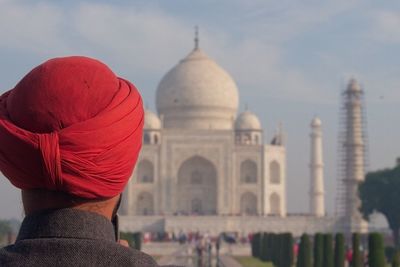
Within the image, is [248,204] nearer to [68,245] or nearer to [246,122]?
[246,122]

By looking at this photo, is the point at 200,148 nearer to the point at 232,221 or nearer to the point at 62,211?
the point at 232,221

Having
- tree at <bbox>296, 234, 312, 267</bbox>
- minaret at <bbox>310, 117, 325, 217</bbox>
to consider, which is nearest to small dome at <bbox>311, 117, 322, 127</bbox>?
minaret at <bbox>310, 117, 325, 217</bbox>

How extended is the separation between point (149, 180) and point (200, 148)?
2296 mm

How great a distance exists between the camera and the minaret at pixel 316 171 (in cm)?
3728

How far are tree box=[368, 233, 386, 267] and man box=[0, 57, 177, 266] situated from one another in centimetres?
1143

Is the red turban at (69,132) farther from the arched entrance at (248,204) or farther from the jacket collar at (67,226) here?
the arched entrance at (248,204)

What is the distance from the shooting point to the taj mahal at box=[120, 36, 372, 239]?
35.8 m

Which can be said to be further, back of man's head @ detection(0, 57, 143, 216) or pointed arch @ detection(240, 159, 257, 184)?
pointed arch @ detection(240, 159, 257, 184)

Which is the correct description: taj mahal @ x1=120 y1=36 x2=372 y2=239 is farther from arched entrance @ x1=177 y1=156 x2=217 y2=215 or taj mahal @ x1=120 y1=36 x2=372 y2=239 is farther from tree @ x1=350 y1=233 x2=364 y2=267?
tree @ x1=350 y1=233 x2=364 y2=267

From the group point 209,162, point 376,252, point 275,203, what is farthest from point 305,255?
point 275,203

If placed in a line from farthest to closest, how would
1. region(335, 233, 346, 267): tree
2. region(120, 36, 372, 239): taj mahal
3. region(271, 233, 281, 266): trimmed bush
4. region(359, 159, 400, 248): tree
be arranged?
region(120, 36, 372, 239): taj mahal
region(359, 159, 400, 248): tree
region(271, 233, 281, 266): trimmed bush
region(335, 233, 346, 267): tree

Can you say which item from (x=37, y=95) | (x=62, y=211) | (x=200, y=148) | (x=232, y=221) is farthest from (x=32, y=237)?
(x=200, y=148)

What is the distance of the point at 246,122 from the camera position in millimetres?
37906

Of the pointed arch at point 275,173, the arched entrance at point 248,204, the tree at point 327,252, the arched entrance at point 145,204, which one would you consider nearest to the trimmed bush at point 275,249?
the tree at point 327,252
